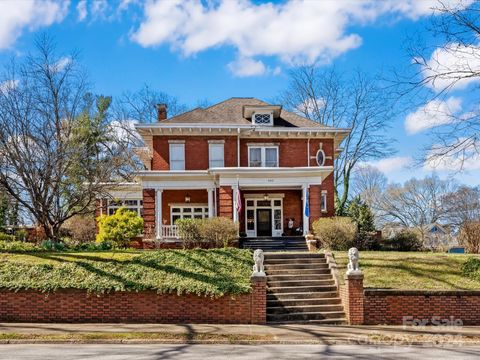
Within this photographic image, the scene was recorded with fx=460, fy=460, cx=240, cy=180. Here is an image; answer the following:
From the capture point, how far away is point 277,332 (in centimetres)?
A: 1189

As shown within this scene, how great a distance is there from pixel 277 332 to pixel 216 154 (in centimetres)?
1781

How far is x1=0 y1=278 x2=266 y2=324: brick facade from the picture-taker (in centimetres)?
1324

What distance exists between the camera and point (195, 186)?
26938 millimetres

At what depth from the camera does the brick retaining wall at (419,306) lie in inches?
527

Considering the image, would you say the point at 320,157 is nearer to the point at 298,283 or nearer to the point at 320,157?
the point at 320,157

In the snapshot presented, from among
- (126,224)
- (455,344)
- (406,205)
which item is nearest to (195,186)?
(126,224)

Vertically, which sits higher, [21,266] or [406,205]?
[406,205]

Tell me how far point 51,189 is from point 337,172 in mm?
26667

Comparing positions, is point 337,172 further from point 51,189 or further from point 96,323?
point 96,323

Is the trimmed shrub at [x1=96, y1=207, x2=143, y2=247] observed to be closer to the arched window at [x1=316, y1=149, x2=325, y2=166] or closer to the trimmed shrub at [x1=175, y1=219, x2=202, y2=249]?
the trimmed shrub at [x1=175, y1=219, x2=202, y2=249]

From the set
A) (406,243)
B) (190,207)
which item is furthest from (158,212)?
(406,243)

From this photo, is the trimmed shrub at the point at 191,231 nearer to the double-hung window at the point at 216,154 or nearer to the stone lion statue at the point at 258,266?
the double-hung window at the point at 216,154

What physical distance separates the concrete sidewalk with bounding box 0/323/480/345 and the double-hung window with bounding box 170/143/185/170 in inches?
650

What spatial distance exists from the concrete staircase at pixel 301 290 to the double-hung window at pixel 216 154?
478 inches
